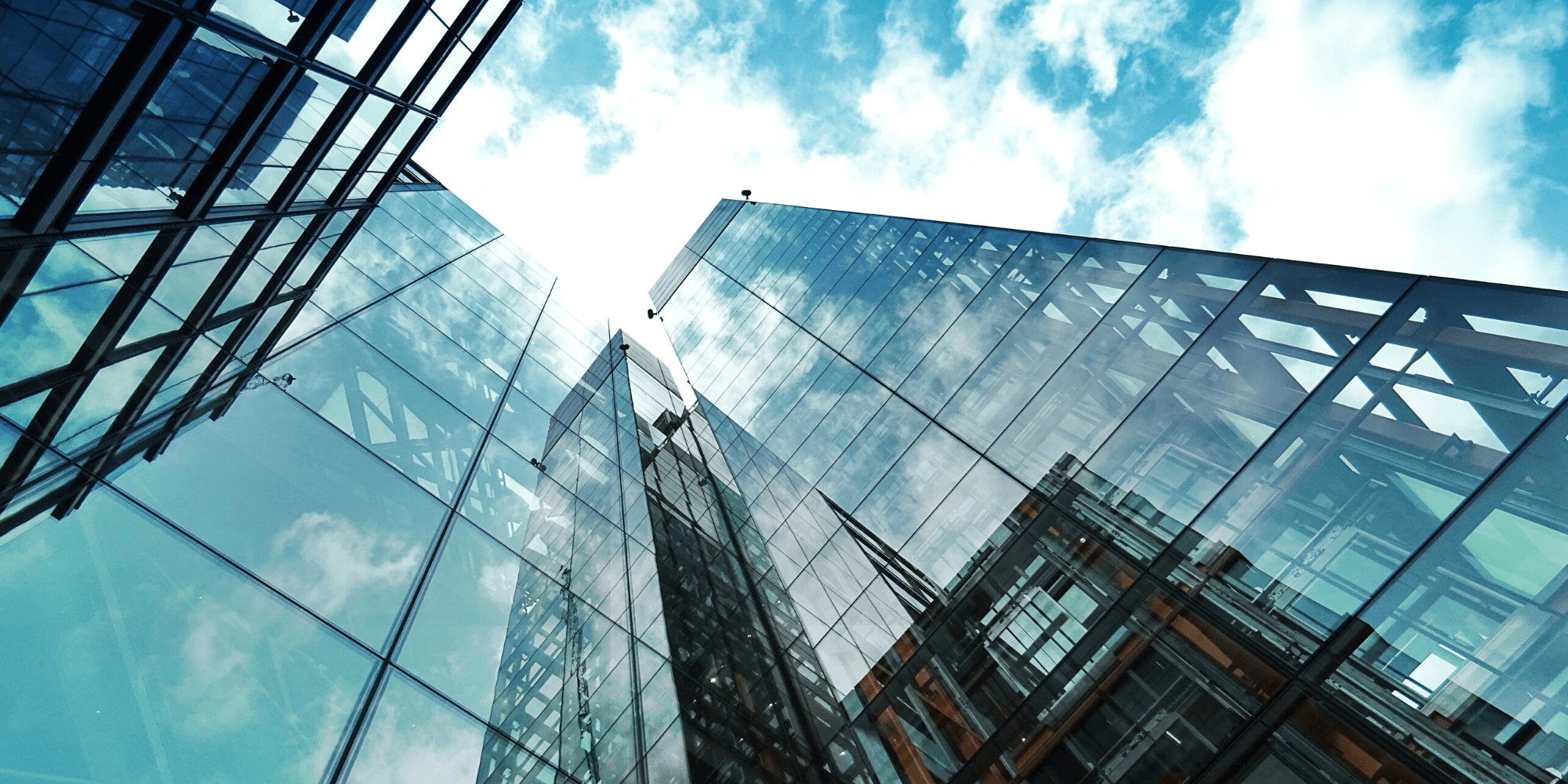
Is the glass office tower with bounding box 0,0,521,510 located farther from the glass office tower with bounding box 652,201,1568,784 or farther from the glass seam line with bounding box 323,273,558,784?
the glass office tower with bounding box 652,201,1568,784

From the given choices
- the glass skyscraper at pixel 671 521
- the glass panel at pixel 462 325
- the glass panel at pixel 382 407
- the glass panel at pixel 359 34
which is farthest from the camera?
the glass panel at pixel 462 325

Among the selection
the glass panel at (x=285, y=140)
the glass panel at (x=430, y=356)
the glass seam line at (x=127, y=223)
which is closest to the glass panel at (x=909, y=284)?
the glass panel at (x=430, y=356)

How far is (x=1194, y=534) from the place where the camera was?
6.88 meters

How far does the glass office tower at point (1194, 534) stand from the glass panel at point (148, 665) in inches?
234

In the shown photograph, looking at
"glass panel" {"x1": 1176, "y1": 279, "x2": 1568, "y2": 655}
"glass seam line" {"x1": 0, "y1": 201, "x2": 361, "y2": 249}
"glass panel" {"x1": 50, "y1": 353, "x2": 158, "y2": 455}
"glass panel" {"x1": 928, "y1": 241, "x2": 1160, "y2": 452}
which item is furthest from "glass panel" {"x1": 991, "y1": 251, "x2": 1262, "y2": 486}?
"glass seam line" {"x1": 0, "y1": 201, "x2": 361, "y2": 249}

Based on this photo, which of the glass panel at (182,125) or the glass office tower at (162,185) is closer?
the glass office tower at (162,185)

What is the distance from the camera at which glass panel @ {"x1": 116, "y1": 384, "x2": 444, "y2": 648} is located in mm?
5852

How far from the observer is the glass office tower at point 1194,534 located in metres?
5.00

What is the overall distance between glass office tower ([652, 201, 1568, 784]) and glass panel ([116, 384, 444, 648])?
18.2ft

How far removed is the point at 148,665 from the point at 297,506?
96.0 inches

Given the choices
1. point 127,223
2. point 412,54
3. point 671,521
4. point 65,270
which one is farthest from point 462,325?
point 65,270

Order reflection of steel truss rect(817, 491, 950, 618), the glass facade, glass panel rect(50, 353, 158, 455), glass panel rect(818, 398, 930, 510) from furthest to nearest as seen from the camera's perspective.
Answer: glass panel rect(818, 398, 930, 510) → reflection of steel truss rect(817, 491, 950, 618) → glass panel rect(50, 353, 158, 455) → the glass facade

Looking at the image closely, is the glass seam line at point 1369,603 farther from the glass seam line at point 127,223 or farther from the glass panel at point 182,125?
the glass panel at point 182,125

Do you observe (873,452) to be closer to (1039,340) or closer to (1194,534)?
(1039,340)
